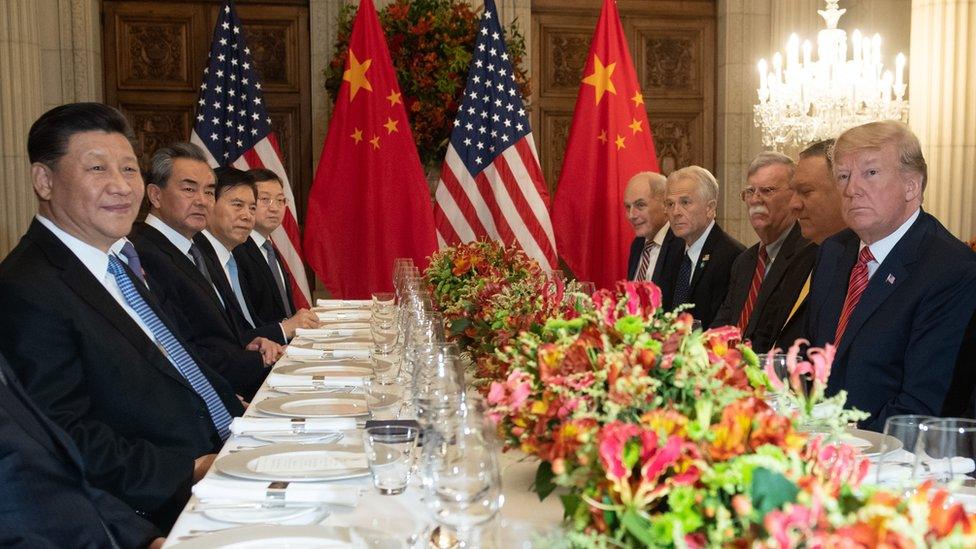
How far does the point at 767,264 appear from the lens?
437 cm

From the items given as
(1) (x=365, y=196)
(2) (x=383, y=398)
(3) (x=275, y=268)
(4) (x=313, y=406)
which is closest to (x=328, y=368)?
(4) (x=313, y=406)

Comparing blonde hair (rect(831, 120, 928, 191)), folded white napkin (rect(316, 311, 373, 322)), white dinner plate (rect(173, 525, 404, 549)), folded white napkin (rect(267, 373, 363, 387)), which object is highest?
blonde hair (rect(831, 120, 928, 191))

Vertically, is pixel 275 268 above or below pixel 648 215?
below

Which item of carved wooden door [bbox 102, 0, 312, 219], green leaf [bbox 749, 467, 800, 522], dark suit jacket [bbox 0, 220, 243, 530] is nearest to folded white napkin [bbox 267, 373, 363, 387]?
dark suit jacket [bbox 0, 220, 243, 530]

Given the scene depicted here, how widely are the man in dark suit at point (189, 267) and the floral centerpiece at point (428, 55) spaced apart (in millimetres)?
2743

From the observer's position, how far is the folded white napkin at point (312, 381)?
2916 millimetres

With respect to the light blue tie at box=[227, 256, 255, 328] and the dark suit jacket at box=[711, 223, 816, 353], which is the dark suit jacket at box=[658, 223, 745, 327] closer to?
the dark suit jacket at box=[711, 223, 816, 353]

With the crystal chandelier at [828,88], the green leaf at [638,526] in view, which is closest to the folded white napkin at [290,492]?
the green leaf at [638,526]

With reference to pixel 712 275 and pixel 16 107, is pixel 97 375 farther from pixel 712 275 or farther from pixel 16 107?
pixel 16 107

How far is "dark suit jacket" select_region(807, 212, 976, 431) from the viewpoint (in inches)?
106

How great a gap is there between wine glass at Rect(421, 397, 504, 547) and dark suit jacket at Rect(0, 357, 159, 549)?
967 mm

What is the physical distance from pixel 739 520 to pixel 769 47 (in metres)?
7.07

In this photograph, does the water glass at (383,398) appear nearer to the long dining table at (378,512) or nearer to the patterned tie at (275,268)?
the long dining table at (378,512)

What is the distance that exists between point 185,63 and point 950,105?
17.1 ft
